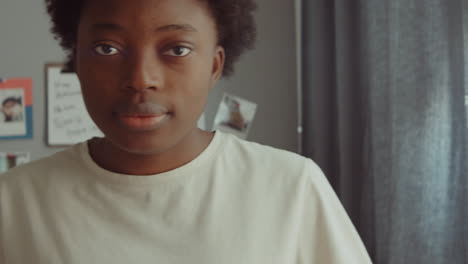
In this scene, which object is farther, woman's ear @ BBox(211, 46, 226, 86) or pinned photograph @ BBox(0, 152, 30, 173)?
pinned photograph @ BBox(0, 152, 30, 173)

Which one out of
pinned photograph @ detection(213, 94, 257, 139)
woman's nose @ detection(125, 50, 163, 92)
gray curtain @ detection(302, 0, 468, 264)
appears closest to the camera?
woman's nose @ detection(125, 50, 163, 92)

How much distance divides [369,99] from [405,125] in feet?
0.59

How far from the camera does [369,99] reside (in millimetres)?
1105

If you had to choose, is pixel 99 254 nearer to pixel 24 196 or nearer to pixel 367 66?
pixel 24 196

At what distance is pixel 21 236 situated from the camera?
61cm

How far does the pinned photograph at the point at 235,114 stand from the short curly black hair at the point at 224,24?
0.98 m

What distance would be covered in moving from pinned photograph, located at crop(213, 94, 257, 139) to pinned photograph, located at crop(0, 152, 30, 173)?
76 cm

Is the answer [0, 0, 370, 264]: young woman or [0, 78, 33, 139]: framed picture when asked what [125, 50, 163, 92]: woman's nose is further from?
[0, 78, 33, 139]: framed picture

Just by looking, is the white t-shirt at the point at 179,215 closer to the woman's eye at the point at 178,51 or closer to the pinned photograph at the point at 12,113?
the woman's eye at the point at 178,51

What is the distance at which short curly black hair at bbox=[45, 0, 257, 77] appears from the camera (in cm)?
64

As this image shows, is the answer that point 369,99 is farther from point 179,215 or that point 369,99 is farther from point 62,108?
point 62,108

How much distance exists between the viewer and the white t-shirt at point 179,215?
585mm

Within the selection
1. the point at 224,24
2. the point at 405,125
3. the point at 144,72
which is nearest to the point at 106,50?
the point at 144,72

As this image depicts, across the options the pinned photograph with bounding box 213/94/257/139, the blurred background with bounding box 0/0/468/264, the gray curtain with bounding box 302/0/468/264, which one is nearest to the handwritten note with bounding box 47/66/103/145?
the blurred background with bounding box 0/0/468/264
